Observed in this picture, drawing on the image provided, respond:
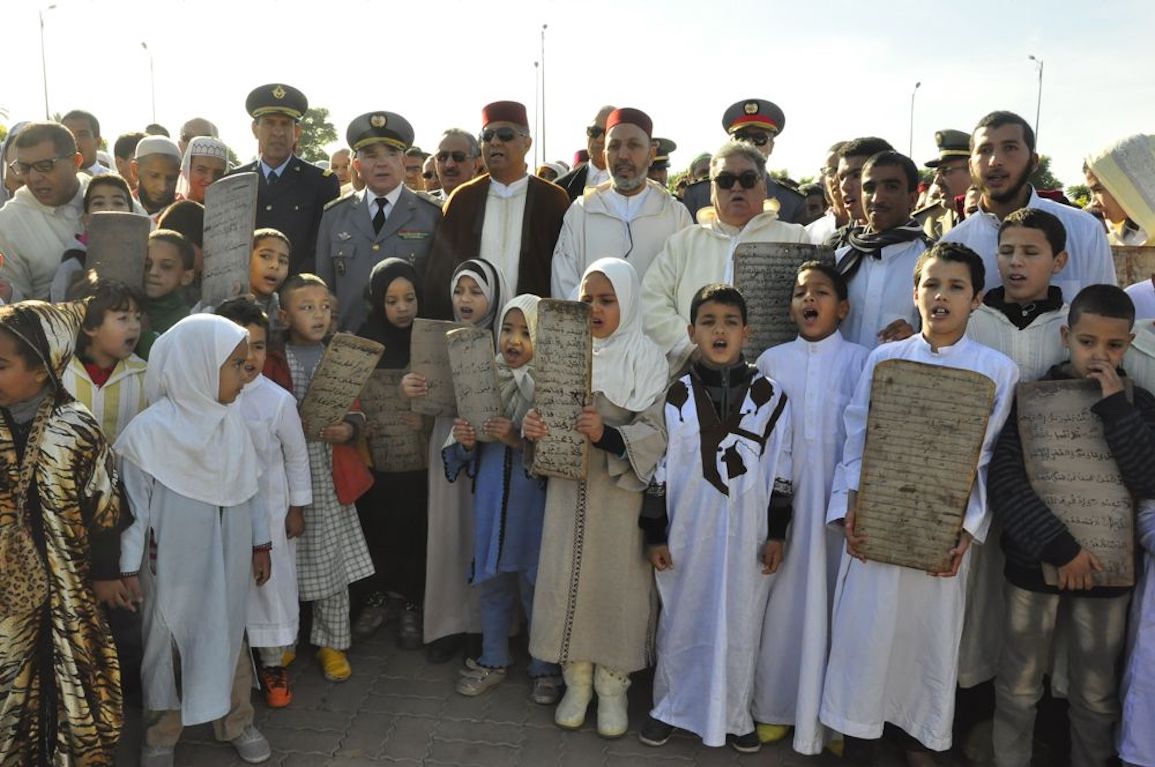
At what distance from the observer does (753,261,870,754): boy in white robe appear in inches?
140

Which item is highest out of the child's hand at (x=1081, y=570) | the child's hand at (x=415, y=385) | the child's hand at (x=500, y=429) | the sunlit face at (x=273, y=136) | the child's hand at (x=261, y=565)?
the sunlit face at (x=273, y=136)

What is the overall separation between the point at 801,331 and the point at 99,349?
2.99 meters

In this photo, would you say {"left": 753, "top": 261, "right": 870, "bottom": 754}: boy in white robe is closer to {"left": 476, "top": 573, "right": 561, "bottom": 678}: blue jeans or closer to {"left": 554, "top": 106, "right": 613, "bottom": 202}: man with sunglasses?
{"left": 476, "top": 573, "right": 561, "bottom": 678}: blue jeans

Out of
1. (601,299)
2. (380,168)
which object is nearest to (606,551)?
(601,299)

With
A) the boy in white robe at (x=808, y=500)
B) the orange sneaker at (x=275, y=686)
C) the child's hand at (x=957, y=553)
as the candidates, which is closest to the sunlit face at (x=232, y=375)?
the orange sneaker at (x=275, y=686)

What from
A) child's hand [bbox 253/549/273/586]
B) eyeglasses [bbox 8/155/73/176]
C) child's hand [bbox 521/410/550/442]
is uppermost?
eyeglasses [bbox 8/155/73/176]

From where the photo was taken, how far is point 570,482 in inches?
150

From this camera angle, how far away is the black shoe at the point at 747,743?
362 cm

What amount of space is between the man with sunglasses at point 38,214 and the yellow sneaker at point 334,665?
7.71ft

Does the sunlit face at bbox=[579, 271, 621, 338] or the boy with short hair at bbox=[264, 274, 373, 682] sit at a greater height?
the sunlit face at bbox=[579, 271, 621, 338]

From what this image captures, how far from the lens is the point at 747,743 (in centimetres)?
Result: 363

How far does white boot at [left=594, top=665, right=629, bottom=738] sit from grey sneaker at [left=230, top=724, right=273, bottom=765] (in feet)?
4.65

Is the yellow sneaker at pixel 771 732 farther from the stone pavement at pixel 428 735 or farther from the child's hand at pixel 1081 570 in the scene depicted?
the child's hand at pixel 1081 570

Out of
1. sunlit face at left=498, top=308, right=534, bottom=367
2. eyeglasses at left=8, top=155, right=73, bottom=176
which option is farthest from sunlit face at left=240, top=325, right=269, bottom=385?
eyeglasses at left=8, top=155, right=73, bottom=176
